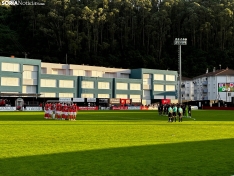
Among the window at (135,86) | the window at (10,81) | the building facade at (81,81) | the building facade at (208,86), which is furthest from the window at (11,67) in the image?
the building facade at (208,86)

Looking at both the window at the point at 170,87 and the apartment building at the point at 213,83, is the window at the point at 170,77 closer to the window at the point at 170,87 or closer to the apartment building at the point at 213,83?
the window at the point at 170,87

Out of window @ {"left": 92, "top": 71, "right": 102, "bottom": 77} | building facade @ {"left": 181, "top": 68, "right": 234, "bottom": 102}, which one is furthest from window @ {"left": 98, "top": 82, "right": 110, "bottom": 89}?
building facade @ {"left": 181, "top": 68, "right": 234, "bottom": 102}

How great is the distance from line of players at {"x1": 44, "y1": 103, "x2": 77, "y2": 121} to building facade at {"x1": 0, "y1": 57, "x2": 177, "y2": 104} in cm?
4816

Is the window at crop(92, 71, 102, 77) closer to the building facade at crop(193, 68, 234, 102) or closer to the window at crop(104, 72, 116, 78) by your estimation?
the window at crop(104, 72, 116, 78)

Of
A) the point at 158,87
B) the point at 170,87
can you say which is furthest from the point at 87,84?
the point at 170,87

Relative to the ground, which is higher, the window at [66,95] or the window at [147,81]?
the window at [147,81]

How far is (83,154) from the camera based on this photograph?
45.6 ft

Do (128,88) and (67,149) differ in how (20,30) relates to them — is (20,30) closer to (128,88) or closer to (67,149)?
(128,88)

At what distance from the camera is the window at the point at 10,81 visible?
88312mm

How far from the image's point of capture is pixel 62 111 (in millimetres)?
41594

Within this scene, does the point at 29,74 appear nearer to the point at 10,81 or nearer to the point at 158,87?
the point at 10,81

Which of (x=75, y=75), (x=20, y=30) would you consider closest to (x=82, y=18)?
(x=20, y=30)

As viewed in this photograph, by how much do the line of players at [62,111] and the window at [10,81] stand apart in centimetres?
4843

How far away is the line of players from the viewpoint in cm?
4091
